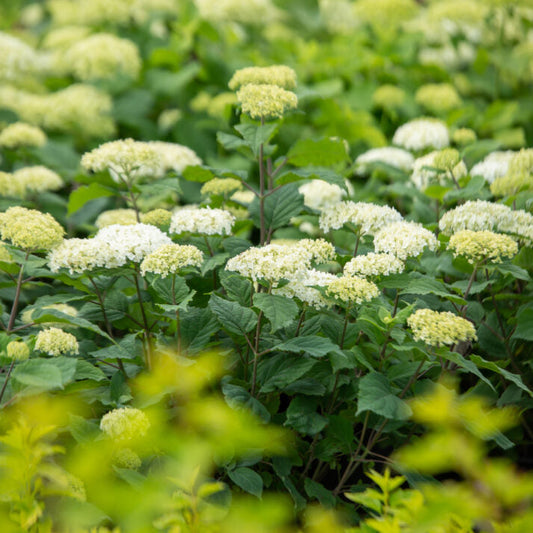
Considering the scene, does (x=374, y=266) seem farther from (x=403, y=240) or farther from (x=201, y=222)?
(x=201, y=222)

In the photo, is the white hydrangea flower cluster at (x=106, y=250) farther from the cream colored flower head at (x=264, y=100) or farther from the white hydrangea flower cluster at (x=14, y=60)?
the white hydrangea flower cluster at (x=14, y=60)

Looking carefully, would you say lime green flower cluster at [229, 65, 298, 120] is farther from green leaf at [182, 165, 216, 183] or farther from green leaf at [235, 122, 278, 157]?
green leaf at [182, 165, 216, 183]

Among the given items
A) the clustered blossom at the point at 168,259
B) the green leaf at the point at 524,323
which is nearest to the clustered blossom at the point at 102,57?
the clustered blossom at the point at 168,259

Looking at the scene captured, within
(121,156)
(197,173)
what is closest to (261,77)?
(197,173)

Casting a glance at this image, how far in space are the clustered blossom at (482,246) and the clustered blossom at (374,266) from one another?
14 centimetres

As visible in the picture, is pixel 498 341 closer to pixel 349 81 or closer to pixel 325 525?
pixel 325 525

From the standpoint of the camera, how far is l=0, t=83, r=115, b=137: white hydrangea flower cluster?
10.1ft

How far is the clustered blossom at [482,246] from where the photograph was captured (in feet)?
4.57

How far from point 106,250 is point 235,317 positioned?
0.34 meters

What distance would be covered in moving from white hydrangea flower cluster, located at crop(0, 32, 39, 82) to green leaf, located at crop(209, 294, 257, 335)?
7.32 ft

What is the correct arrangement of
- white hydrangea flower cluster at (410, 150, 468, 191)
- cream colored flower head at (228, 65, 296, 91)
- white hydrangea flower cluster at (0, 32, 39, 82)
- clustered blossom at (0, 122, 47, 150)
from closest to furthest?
cream colored flower head at (228, 65, 296, 91), white hydrangea flower cluster at (410, 150, 468, 191), clustered blossom at (0, 122, 47, 150), white hydrangea flower cluster at (0, 32, 39, 82)

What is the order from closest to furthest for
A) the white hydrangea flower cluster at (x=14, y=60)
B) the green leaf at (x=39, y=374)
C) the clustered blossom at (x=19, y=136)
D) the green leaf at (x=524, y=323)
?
the green leaf at (x=39, y=374) < the green leaf at (x=524, y=323) < the clustered blossom at (x=19, y=136) < the white hydrangea flower cluster at (x=14, y=60)

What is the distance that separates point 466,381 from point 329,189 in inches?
30.7

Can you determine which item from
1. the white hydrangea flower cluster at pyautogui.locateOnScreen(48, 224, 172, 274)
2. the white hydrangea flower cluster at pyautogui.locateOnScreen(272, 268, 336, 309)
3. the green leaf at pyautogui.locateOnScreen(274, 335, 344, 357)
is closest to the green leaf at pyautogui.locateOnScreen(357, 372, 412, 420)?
the green leaf at pyautogui.locateOnScreen(274, 335, 344, 357)
